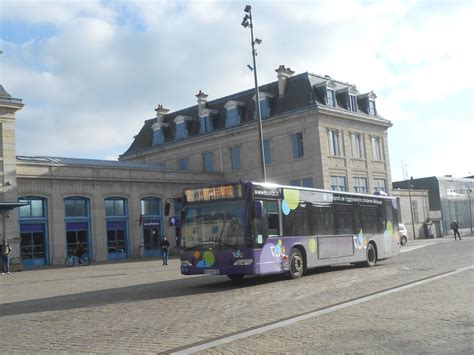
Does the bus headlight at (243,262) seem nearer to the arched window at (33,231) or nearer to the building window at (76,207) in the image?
the arched window at (33,231)

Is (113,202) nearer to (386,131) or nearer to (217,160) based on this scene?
(217,160)

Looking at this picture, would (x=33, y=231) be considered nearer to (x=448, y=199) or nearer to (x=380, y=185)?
(x=380, y=185)

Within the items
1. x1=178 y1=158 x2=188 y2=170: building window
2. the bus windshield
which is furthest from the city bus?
x1=178 y1=158 x2=188 y2=170: building window

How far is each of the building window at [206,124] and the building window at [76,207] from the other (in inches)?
727

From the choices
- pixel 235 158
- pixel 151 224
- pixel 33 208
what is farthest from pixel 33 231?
pixel 235 158

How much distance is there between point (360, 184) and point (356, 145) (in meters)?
3.64

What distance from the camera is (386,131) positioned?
2178 inches

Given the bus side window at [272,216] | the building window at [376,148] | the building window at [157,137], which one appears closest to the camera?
the bus side window at [272,216]

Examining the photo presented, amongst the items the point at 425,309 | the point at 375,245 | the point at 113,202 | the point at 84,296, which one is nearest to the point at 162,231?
the point at 113,202

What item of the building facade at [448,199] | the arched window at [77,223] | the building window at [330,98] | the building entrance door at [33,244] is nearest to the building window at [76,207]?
the arched window at [77,223]

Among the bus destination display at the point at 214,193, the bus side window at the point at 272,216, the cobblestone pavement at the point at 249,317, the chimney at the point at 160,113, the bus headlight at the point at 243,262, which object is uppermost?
the chimney at the point at 160,113

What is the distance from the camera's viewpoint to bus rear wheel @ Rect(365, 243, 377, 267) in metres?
21.8

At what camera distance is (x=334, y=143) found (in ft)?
160

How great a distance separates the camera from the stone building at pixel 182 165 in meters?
36.3
